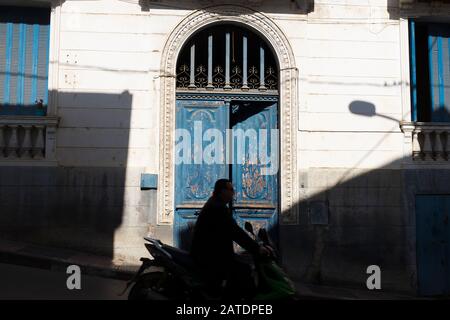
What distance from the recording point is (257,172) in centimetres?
857

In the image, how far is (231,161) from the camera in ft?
28.1

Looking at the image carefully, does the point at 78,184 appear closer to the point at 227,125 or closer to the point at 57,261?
the point at 57,261

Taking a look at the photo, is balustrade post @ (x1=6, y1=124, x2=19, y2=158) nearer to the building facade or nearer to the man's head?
the building facade

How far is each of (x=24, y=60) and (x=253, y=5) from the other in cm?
407

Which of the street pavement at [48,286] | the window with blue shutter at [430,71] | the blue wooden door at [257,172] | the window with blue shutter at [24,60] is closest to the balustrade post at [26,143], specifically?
the window with blue shutter at [24,60]

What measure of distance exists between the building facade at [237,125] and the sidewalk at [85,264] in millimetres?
241

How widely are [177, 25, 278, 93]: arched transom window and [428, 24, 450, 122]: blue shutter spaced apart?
9.57ft

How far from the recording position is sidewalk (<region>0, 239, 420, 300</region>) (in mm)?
7172

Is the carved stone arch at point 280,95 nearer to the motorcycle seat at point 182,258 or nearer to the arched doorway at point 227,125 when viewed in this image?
the arched doorway at point 227,125

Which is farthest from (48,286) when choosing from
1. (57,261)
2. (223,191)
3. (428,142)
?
(428,142)

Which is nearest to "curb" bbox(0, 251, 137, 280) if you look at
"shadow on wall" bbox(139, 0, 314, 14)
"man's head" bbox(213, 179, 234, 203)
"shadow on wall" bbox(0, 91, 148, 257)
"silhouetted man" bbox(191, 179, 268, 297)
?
"shadow on wall" bbox(0, 91, 148, 257)

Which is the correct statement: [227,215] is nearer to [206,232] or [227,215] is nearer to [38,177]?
[206,232]
